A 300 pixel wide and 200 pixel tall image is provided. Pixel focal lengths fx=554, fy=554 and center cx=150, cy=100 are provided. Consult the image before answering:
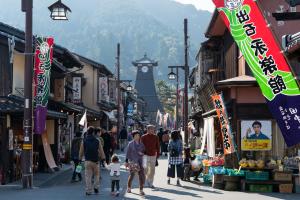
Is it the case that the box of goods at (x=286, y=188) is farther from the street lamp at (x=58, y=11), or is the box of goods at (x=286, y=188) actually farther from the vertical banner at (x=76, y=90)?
the vertical banner at (x=76, y=90)

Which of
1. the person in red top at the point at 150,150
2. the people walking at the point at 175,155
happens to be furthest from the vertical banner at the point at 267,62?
the people walking at the point at 175,155

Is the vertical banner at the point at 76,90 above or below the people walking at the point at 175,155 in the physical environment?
above

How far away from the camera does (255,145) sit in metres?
17.4

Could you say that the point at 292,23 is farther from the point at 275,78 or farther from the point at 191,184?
the point at 275,78

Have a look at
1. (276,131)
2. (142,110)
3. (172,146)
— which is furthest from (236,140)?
(142,110)

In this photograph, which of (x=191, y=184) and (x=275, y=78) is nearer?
(x=275, y=78)

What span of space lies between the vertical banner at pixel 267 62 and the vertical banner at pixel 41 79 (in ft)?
25.4

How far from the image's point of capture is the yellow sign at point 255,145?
56.7ft

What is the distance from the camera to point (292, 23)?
19.7 m

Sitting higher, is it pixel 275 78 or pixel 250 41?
pixel 250 41

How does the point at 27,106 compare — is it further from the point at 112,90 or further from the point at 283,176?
the point at 112,90

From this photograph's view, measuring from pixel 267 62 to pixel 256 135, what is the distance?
680 centimetres

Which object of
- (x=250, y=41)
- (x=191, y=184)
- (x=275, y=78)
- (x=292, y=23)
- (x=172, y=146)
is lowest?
(x=191, y=184)

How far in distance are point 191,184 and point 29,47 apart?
22.0ft
